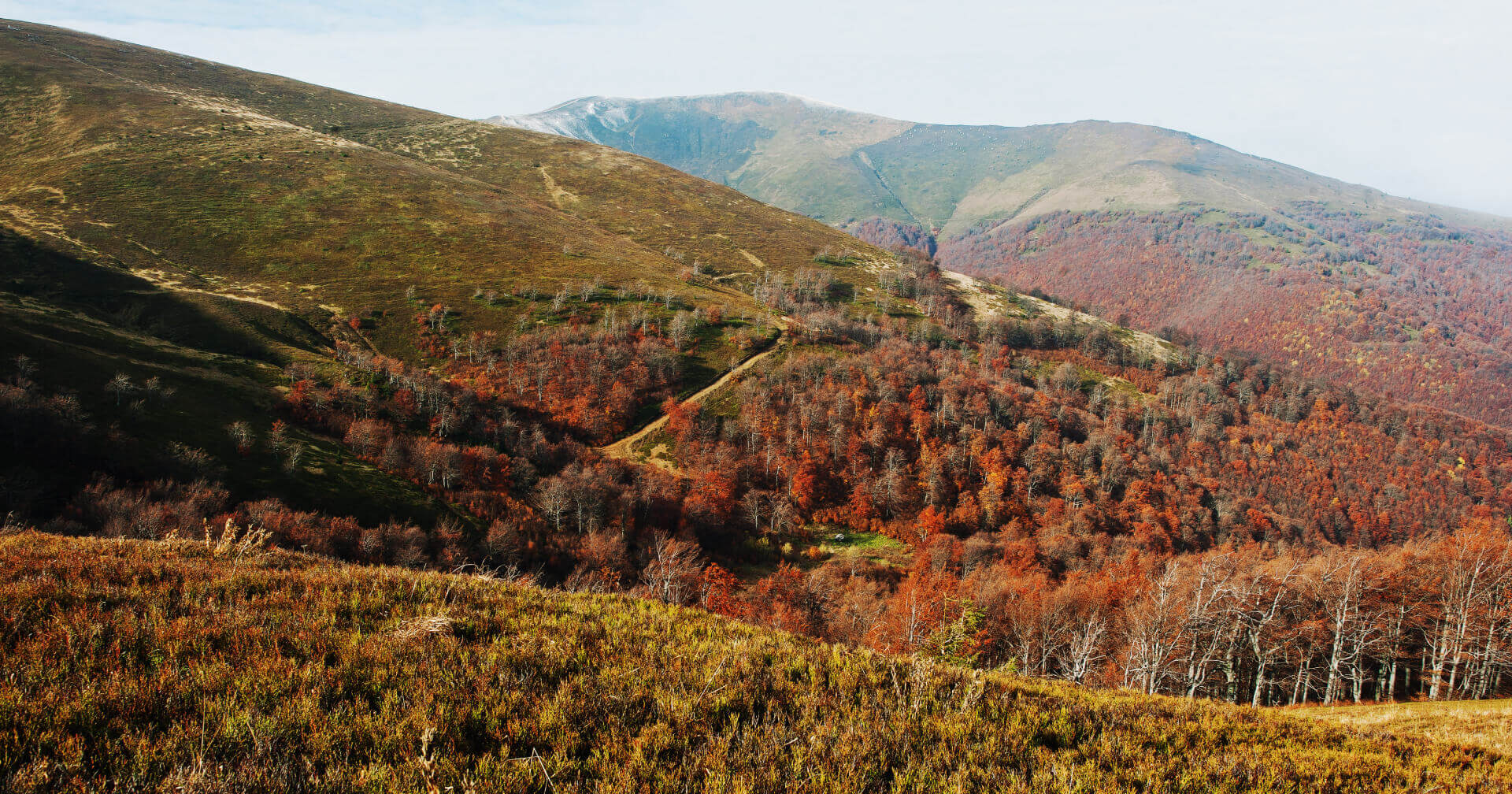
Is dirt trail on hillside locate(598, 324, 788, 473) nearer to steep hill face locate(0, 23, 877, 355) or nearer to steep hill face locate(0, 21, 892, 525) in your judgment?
steep hill face locate(0, 21, 892, 525)

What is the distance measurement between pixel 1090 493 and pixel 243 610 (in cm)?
12763

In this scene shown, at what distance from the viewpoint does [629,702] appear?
688 centimetres

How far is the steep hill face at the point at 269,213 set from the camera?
118125mm

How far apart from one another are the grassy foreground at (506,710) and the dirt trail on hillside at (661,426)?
292 feet

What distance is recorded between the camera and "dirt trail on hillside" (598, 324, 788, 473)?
9912cm

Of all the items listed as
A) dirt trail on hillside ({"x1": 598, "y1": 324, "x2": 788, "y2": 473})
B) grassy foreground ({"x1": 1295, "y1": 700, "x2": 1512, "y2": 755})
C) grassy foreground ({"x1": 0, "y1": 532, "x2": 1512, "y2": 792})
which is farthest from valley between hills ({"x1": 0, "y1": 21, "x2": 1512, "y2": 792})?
dirt trail on hillside ({"x1": 598, "y1": 324, "x2": 788, "y2": 473})

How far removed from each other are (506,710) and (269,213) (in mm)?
186618

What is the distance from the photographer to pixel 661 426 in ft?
347

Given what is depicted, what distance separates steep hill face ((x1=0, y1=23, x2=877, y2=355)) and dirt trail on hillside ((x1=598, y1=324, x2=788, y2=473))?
100ft

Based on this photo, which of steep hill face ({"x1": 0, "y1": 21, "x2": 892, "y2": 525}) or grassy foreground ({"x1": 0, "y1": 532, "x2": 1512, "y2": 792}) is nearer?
grassy foreground ({"x1": 0, "y1": 532, "x2": 1512, "y2": 792})

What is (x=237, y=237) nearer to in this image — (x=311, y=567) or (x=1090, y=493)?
(x=311, y=567)

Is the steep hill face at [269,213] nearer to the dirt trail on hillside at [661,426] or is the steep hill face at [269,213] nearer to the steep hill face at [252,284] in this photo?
the steep hill face at [252,284]

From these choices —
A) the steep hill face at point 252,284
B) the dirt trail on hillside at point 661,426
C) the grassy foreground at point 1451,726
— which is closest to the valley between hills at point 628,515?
the grassy foreground at point 1451,726

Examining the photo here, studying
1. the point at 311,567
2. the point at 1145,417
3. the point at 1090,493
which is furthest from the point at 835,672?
the point at 1145,417
